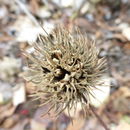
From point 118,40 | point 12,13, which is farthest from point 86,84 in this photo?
point 12,13

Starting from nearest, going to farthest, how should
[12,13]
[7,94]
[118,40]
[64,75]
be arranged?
[64,75] → [7,94] → [118,40] → [12,13]

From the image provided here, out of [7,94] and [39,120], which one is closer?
[39,120]

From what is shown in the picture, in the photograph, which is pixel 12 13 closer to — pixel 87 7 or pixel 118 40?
pixel 87 7

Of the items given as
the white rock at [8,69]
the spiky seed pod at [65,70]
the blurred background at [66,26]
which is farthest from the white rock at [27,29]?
the spiky seed pod at [65,70]

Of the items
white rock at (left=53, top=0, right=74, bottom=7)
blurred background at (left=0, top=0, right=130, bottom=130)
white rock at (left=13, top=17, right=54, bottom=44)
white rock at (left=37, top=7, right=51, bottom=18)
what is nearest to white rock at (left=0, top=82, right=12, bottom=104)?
blurred background at (left=0, top=0, right=130, bottom=130)

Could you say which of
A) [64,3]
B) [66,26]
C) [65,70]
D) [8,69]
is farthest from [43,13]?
[65,70]
